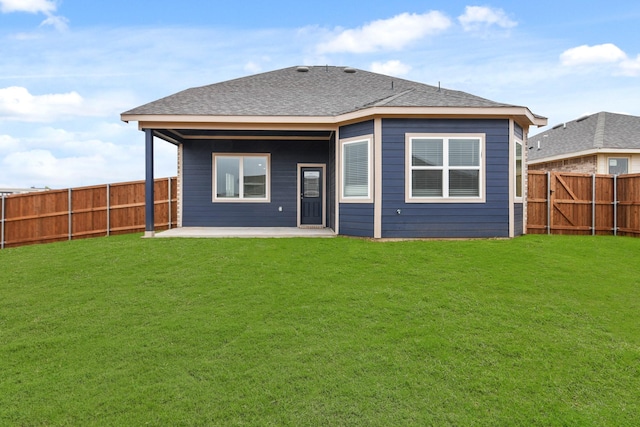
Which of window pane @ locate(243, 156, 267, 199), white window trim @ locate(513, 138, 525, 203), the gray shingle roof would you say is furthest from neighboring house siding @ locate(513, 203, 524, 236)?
window pane @ locate(243, 156, 267, 199)

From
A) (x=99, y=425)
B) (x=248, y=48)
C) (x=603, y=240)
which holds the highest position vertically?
(x=248, y=48)

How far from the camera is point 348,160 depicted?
1026cm

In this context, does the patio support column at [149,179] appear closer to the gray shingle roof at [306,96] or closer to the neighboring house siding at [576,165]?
the gray shingle roof at [306,96]

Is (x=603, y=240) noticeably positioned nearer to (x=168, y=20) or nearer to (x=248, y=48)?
(x=248, y=48)

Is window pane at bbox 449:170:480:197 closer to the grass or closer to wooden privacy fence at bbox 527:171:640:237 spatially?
the grass

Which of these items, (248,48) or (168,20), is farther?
(248,48)

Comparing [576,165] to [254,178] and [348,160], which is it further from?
[254,178]

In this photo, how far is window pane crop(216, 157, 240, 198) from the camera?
42.6 ft

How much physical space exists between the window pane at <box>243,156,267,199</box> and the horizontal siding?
3737 mm

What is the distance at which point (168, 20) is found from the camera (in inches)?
496

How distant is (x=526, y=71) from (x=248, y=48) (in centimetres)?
1001

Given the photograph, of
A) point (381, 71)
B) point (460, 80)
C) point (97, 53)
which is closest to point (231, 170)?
point (97, 53)

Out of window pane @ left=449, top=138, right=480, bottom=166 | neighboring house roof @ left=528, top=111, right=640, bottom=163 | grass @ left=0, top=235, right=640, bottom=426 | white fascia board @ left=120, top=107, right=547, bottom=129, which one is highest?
neighboring house roof @ left=528, top=111, right=640, bottom=163

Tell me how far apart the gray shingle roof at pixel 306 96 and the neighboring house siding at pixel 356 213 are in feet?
1.78
